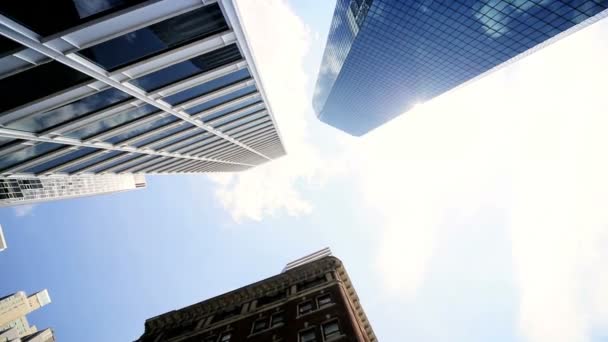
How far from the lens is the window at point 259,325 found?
2884 centimetres

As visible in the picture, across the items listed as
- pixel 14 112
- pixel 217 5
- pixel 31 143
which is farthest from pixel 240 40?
pixel 31 143

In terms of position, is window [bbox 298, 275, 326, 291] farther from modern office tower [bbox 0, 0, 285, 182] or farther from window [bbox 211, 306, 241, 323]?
modern office tower [bbox 0, 0, 285, 182]

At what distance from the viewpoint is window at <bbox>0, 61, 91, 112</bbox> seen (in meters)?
9.99

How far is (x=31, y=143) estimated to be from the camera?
14922mm

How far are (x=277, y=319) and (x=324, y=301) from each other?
475 centimetres

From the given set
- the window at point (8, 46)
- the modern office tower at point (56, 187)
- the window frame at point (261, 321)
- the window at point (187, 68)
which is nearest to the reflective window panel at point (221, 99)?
the window at point (187, 68)

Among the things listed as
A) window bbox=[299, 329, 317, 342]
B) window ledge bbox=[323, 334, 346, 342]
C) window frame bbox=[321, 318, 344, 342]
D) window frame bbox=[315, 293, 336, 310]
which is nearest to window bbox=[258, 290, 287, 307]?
window frame bbox=[315, 293, 336, 310]

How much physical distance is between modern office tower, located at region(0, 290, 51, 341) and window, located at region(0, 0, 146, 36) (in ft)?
465

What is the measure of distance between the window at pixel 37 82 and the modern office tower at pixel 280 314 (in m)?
22.0

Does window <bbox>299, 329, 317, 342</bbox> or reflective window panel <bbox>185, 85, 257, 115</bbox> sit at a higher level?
reflective window panel <bbox>185, 85, 257, 115</bbox>

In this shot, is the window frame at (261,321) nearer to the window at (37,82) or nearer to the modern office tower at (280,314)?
the modern office tower at (280,314)

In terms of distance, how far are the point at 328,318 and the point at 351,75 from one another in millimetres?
99067

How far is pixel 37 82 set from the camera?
34.5 feet

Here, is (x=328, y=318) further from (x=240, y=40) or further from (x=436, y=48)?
(x=436, y=48)
